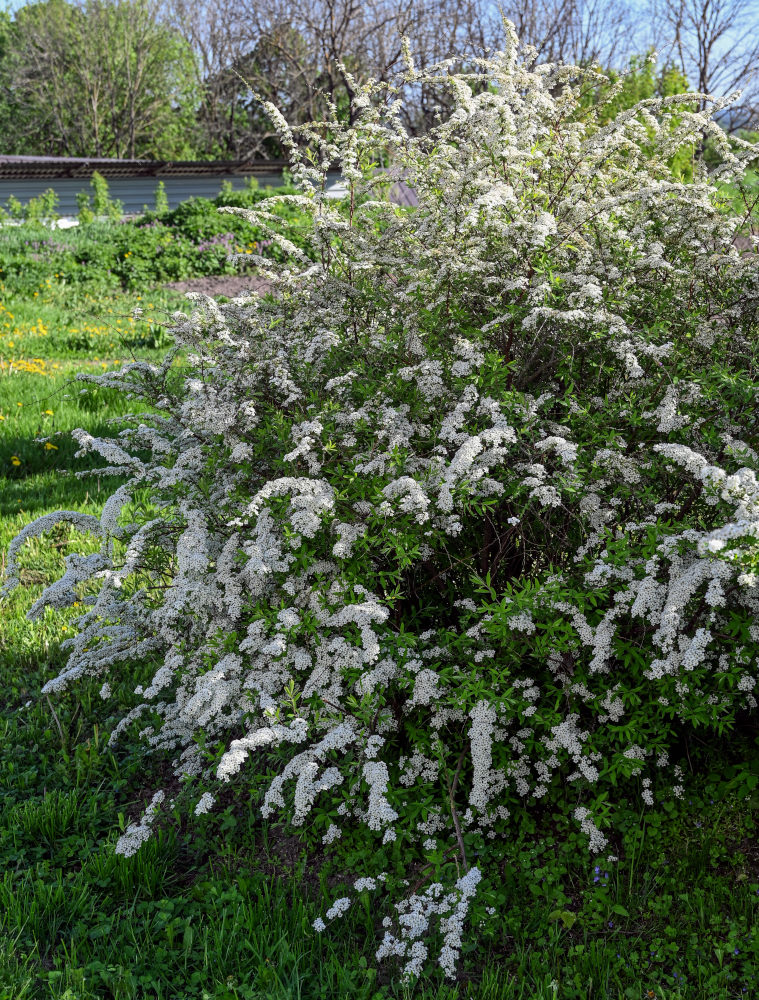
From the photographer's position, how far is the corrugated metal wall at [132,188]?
22.2 m

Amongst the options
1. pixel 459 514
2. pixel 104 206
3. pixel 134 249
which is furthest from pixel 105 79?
pixel 459 514

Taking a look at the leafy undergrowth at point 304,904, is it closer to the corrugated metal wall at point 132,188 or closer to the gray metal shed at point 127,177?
the gray metal shed at point 127,177

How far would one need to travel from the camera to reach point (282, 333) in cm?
369

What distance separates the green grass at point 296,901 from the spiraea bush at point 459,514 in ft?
0.40

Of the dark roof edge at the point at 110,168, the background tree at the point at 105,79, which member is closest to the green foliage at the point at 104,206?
the dark roof edge at the point at 110,168

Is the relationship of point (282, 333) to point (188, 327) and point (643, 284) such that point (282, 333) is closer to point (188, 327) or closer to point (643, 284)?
point (188, 327)

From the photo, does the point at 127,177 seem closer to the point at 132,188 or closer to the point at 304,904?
the point at 132,188

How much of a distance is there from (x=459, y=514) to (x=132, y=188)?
76.3 ft

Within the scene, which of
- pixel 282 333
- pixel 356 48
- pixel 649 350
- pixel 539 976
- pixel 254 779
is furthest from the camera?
pixel 356 48

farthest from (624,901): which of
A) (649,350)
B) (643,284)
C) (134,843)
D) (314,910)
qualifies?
(643,284)

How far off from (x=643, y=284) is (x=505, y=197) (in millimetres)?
895

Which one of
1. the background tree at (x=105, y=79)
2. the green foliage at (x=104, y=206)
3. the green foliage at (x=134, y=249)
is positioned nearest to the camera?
the green foliage at (x=134, y=249)

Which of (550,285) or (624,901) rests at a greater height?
(550,285)

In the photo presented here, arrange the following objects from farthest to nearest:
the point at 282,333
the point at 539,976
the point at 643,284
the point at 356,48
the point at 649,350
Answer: the point at 356,48 → the point at 282,333 → the point at 643,284 → the point at 649,350 → the point at 539,976
